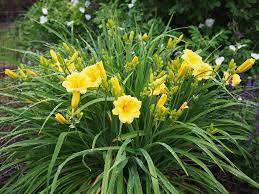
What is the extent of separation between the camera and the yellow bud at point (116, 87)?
6.99 feet

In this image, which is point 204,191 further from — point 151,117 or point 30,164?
point 30,164

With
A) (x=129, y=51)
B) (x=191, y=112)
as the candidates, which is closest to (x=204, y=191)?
(x=191, y=112)

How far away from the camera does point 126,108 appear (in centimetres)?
213

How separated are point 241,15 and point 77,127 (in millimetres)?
1948

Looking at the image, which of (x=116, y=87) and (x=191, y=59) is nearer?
(x=116, y=87)

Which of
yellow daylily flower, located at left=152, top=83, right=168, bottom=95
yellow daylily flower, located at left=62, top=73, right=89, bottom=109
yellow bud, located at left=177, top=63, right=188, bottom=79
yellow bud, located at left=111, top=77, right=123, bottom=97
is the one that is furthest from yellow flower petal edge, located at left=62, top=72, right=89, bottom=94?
yellow bud, located at left=177, top=63, right=188, bottom=79

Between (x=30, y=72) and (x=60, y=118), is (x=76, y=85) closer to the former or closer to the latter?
(x=60, y=118)

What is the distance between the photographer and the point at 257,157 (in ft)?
8.21

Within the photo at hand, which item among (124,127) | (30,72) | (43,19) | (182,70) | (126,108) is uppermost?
(43,19)

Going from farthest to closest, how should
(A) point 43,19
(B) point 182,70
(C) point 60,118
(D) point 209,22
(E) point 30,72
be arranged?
(A) point 43,19
(D) point 209,22
(E) point 30,72
(B) point 182,70
(C) point 60,118

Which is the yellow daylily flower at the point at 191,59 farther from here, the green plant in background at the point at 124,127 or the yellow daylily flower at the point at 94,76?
the yellow daylily flower at the point at 94,76

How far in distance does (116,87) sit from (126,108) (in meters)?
0.11

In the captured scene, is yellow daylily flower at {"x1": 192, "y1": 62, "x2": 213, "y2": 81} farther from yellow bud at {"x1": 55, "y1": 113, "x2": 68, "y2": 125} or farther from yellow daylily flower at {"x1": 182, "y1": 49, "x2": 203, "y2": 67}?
yellow bud at {"x1": 55, "y1": 113, "x2": 68, "y2": 125}

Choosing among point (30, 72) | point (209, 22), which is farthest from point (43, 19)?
point (30, 72)
